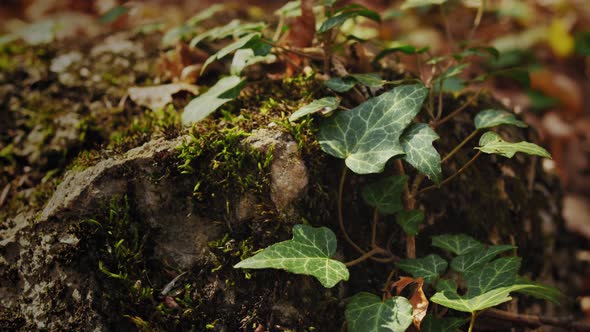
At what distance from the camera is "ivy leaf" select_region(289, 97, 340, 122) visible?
165 centimetres

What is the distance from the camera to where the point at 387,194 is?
1.77 meters

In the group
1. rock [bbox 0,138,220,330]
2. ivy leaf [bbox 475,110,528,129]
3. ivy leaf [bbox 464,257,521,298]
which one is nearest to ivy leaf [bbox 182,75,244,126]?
rock [bbox 0,138,220,330]

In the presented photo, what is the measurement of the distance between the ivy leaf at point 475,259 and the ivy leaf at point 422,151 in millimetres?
337

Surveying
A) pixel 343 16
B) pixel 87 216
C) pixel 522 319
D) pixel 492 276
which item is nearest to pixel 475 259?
pixel 492 276

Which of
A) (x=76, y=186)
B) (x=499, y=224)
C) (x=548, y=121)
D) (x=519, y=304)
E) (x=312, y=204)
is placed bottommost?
(x=548, y=121)

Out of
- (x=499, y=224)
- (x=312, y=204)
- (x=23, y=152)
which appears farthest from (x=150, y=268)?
(x=499, y=224)

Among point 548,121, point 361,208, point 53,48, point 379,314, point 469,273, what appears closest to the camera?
point 379,314

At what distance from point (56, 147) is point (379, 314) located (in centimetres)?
170

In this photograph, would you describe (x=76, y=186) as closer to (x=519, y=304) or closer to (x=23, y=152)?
(x=23, y=152)

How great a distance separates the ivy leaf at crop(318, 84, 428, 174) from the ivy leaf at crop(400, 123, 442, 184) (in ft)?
0.16

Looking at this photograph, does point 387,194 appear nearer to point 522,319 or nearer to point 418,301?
point 418,301

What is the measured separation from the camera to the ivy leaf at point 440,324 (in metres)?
1.52

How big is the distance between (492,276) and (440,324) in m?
0.24

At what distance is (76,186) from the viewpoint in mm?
1671
